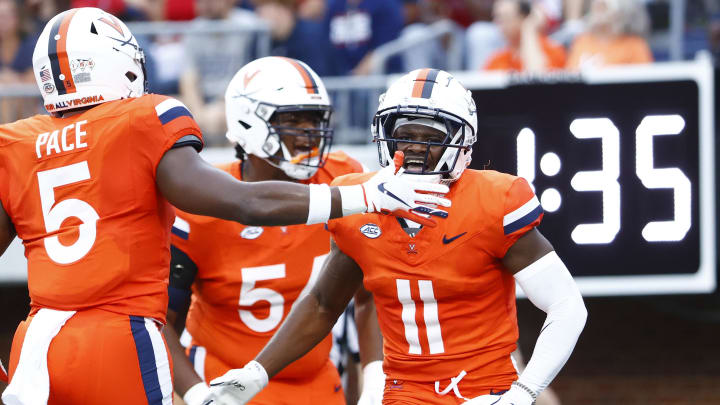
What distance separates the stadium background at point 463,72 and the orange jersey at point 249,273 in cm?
214

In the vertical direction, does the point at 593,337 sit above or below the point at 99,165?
below

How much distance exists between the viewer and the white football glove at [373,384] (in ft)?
11.1

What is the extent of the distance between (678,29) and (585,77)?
6.43 feet

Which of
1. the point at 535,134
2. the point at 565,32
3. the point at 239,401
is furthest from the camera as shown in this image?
the point at 565,32

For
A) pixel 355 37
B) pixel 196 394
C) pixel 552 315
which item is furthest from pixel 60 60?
pixel 355 37

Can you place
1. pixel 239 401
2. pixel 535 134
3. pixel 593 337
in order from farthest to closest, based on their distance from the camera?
pixel 593 337 → pixel 535 134 → pixel 239 401

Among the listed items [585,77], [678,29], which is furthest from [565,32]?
[585,77]

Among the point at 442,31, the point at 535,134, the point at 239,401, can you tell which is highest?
the point at 442,31

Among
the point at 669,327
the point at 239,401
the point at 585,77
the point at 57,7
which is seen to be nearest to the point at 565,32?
the point at 585,77

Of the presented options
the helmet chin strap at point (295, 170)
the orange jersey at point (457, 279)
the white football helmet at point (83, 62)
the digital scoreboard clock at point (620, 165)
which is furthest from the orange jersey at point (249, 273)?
the digital scoreboard clock at point (620, 165)

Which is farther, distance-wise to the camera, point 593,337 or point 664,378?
point 593,337

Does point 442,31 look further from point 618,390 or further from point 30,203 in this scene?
point 30,203

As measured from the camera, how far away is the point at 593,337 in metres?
8.31

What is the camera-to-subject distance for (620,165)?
466cm
